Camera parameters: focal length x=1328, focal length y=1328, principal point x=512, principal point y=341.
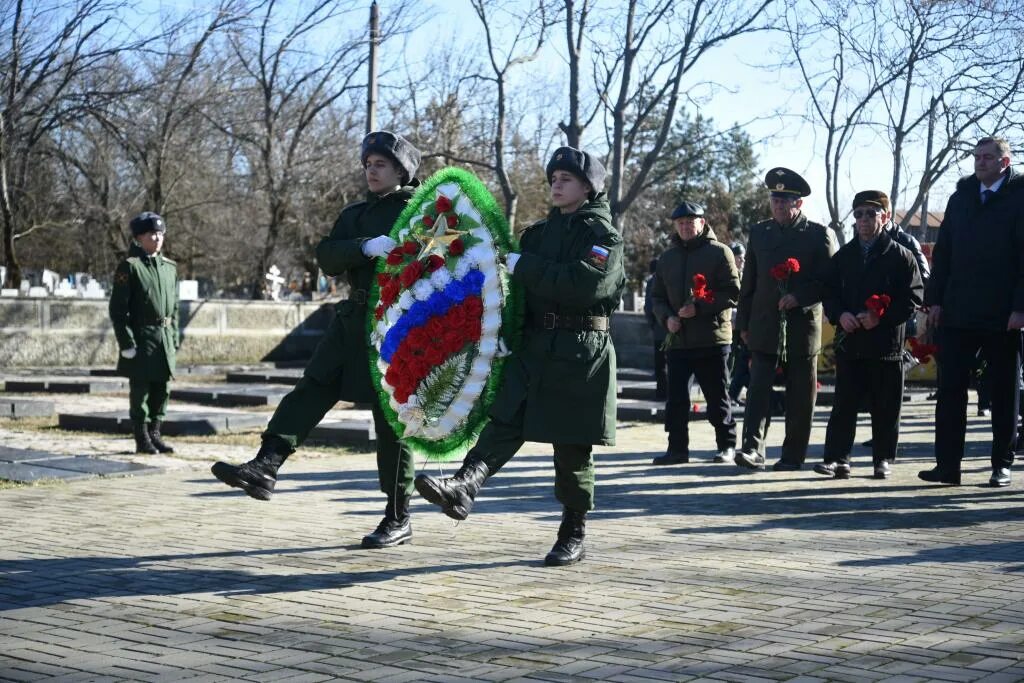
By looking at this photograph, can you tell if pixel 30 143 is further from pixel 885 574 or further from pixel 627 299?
pixel 627 299

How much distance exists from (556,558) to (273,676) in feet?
7.24

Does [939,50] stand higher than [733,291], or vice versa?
[939,50]

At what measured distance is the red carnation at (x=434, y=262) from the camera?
244 inches

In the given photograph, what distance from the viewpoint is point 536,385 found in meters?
6.10

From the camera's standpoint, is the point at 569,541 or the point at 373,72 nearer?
the point at 569,541

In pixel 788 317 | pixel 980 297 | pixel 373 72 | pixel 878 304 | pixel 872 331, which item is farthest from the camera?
pixel 373 72

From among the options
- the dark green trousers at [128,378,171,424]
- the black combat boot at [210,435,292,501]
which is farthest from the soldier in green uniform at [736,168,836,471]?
the dark green trousers at [128,378,171,424]

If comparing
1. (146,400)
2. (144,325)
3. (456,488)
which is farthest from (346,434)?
(456,488)

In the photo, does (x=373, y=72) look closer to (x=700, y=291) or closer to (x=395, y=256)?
(x=700, y=291)

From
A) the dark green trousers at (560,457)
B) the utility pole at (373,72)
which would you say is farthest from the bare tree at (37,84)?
the dark green trousers at (560,457)

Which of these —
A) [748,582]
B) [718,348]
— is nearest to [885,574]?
[748,582]

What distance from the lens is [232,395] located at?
16094 mm

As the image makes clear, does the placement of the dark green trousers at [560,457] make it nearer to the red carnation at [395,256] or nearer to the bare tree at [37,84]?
the red carnation at [395,256]

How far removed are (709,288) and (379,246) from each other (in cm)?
478
